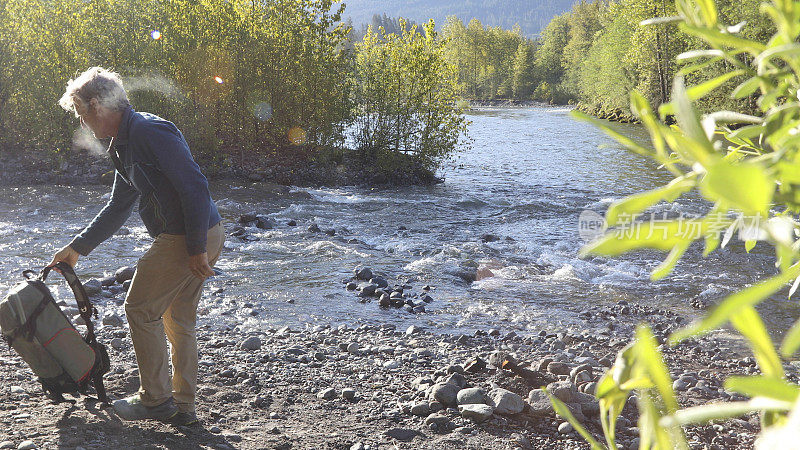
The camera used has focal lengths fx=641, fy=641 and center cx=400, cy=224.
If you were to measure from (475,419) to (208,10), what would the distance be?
54.9 ft

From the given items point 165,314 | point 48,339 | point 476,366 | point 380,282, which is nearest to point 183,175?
point 165,314

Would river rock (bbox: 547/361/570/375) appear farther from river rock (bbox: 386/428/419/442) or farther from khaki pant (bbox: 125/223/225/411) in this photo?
khaki pant (bbox: 125/223/225/411)

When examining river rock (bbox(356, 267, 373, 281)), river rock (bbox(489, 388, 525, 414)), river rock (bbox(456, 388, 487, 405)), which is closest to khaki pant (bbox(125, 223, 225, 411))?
river rock (bbox(456, 388, 487, 405))

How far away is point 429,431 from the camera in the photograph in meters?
4.65

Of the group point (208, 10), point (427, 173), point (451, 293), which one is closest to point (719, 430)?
point (451, 293)

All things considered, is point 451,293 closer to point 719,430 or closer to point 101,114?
point 719,430

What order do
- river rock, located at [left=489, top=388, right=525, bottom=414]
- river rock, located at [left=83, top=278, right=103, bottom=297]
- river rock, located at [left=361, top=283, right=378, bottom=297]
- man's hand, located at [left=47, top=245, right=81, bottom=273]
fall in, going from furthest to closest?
1. river rock, located at [left=361, top=283, right=378, bottom=297]
2. river rock, located at [left=83, top=278, right=103, bottom=297]
3. river rock, located at [left=489, top=388, right=525, bottom=414]
4. man's hand, located at [left=47, top=245, right=81, bottom=273]

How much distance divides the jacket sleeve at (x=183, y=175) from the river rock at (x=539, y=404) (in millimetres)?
2720

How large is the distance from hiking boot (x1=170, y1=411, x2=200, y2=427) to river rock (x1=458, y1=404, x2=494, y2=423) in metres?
1.98

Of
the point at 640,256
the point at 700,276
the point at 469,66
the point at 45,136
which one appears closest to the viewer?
the point at 700,276

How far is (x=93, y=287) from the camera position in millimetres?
8141

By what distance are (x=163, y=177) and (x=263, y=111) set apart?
14628mm

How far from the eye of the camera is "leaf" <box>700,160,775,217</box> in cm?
39

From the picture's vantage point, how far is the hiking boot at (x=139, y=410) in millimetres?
4551
